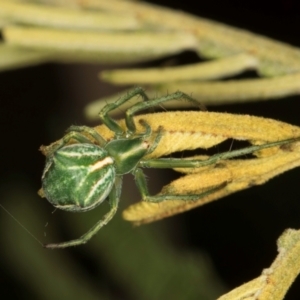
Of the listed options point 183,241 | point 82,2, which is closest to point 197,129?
point 82,2

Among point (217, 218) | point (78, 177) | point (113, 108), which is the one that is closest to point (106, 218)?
point (78, 177)

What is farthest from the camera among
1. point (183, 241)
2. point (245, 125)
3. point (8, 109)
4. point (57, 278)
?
point (8, 109)

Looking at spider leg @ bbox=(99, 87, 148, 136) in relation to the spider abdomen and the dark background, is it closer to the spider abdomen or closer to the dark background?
the spider abdomen

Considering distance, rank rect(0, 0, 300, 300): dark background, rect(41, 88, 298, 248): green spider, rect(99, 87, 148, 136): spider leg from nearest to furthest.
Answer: rect(99, 87, 148, 136): spider leg, rect(41, 88, 298, 248): green spider, rect(0, 0, 300, 300): dark background

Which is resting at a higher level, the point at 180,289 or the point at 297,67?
the point at 297,67

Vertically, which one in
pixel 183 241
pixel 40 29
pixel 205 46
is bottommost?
pixel 183 241

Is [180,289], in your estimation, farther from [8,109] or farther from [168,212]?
[8,109]

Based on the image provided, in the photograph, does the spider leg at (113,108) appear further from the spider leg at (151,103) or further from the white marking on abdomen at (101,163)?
the white marking on abdomen at (101,163)

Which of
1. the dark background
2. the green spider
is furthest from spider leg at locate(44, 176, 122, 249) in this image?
the dark background

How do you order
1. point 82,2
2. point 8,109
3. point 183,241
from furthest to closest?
point 8,109
point 183,241
point 82,2
